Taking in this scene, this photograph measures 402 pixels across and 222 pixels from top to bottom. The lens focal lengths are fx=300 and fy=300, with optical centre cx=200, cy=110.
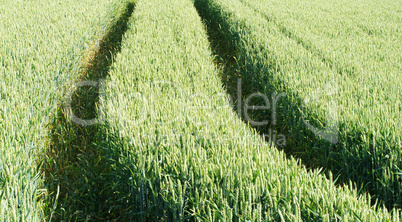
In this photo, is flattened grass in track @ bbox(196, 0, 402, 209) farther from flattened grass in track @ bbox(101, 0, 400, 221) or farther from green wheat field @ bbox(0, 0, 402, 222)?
flattened grass in track @ bbox(101, 0, 400, 221)

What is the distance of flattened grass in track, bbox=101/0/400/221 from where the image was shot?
1318mm

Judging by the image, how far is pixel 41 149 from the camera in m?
2.33

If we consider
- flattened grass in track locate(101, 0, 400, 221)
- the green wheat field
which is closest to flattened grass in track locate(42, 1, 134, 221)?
the green wheat field

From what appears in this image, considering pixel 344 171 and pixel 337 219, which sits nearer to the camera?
pixel 337 219

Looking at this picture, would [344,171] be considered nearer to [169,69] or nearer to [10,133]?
[169,69]

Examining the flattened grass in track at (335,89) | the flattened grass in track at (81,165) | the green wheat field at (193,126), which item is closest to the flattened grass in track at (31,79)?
the green wheat field at (193,126)

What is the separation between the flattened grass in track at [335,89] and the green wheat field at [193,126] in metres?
0.02

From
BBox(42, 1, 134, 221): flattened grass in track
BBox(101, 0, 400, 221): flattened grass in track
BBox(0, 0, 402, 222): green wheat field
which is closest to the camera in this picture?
BBox(101, 0, 400, 221): flattened grass in track

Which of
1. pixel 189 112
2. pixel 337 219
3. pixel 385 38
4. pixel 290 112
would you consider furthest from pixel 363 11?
pixel 337 219

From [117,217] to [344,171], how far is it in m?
1.64

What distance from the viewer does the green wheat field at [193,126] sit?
144 cm

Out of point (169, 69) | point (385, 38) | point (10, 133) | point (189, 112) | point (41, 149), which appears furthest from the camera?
point (385, 38)

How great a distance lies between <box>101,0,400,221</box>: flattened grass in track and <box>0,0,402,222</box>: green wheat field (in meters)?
0.01

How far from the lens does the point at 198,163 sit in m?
1.54
